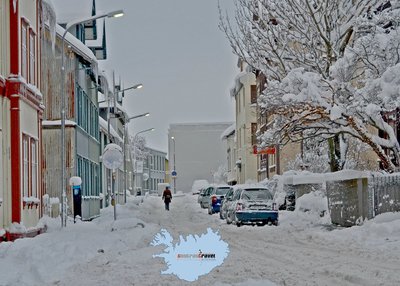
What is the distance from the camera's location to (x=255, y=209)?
2966 centimetres

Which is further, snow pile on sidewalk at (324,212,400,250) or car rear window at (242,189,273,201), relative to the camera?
car rear window at (242,189,273,201)

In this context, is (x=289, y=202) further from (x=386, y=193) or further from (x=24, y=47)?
(x=24, y=47)

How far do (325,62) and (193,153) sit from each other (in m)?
86.6

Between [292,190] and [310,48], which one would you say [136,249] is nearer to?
[310,48]

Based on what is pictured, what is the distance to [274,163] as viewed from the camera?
56781mm

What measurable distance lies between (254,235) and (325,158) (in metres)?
21.0

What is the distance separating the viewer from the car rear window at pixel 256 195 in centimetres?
3014

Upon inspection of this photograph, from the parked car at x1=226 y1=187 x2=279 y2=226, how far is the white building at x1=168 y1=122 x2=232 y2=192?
82.8m

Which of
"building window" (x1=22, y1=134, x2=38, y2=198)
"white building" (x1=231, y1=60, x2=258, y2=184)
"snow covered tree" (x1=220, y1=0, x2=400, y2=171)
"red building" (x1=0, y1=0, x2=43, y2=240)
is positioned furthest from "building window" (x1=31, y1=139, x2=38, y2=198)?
"white building" (x1=231, y1=60, x2=258, y2=184)

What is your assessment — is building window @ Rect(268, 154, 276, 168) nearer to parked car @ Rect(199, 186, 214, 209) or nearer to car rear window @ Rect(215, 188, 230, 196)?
parked car @ Rect(199, 186, 214, 209)

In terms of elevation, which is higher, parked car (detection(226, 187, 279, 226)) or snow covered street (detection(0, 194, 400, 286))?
parked car (detection(226, 187, 279, 226))

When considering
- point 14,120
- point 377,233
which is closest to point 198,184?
point 377,233

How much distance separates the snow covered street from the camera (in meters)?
12.3

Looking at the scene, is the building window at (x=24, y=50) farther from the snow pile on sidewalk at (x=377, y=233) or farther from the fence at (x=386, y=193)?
the fence at (x=386, y=193)
